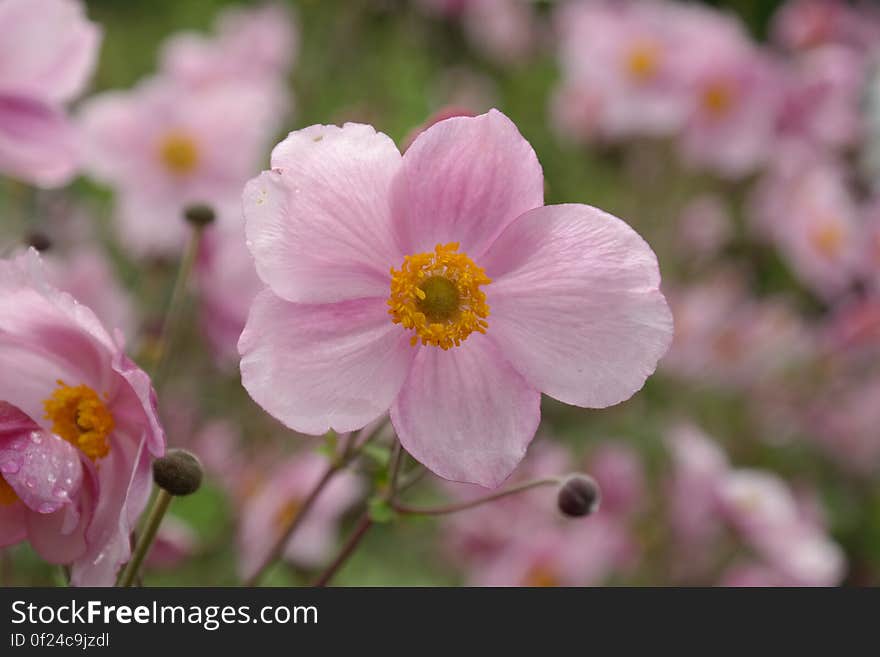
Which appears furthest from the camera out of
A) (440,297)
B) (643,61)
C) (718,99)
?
(643,61)

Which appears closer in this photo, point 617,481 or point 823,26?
point 617,481

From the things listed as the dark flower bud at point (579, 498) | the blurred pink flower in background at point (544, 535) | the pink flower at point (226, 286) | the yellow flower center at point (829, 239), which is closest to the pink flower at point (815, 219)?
the yellow flower center at point (829, 239)

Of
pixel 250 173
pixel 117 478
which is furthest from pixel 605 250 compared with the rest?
pixel 250 173

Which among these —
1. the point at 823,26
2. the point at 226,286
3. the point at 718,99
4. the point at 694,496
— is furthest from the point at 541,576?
the point at 823,26

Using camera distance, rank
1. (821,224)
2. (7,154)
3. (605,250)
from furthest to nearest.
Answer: (821,224), (7,154), (605,250)

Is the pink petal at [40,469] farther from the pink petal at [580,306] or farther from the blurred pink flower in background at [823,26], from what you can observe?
the blurred pink flower in background at [823,26]

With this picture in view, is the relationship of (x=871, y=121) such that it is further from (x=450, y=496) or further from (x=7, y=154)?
(x=7, y=154)

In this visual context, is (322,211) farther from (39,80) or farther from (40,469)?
(39,80)
